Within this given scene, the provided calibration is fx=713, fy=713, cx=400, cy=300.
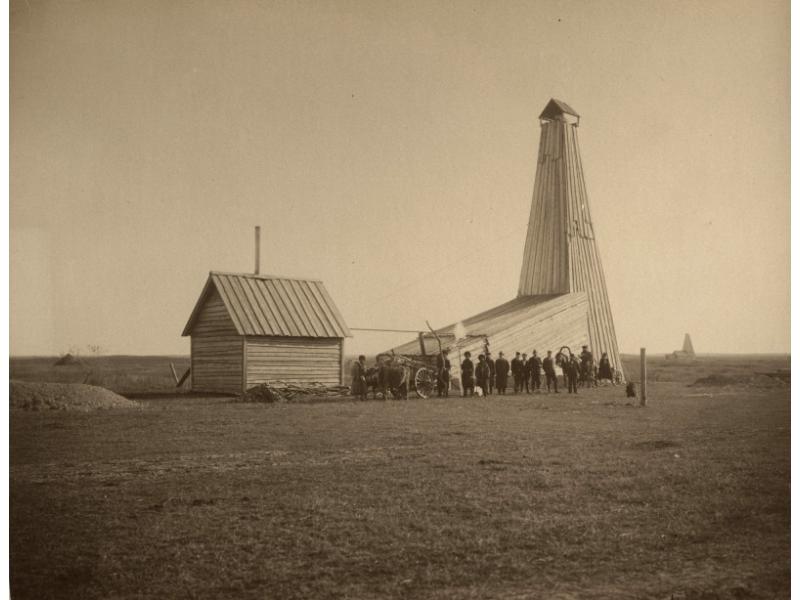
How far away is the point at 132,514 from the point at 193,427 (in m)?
1.81

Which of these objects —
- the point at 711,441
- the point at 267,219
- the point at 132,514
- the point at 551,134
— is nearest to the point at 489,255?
the point at 551,134

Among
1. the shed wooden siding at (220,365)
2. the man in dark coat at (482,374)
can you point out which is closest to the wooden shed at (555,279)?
the man in dark coat at (482,374)

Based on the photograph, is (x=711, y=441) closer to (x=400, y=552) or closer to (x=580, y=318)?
(x=400, y=552)

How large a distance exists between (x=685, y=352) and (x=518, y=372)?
4.06 metres

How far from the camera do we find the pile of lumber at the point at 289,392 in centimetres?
918

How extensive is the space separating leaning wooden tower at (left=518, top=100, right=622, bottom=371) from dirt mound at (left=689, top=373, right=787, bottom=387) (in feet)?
3.13

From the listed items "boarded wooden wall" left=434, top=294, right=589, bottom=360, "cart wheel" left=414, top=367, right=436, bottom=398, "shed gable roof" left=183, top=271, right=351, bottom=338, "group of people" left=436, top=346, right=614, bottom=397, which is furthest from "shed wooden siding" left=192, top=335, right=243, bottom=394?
"boarded wooden wall" left=434, top=294, right=589, bottom=360

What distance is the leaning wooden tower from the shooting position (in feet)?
19.2

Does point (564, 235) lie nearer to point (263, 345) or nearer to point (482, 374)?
point (482, 374)

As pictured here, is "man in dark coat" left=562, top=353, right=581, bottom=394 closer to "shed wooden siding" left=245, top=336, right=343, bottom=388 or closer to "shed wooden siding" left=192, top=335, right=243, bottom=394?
"shed wooden siding" left=245, top=336, right=343, bottom=388

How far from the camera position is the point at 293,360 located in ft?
36.0

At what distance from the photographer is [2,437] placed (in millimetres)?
4934

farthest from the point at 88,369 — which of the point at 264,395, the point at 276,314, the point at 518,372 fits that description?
the point at 518,372

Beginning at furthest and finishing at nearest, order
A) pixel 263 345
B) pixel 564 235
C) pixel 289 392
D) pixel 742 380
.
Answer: pixel 263 345 < pixel 289 392 < pixel 564 235 < pixel 742 380
